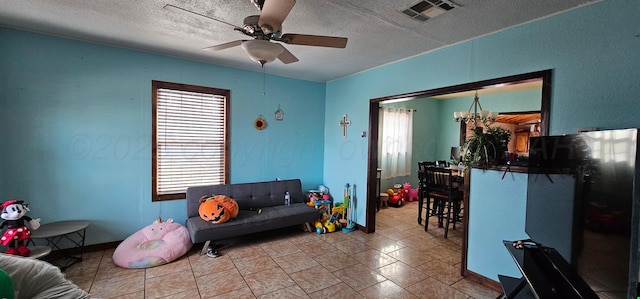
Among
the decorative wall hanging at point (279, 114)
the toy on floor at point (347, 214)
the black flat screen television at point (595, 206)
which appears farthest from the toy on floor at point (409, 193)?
the black flat screen television at point (595, 206)

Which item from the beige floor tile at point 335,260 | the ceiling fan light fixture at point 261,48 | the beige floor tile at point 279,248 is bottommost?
the beige floor tile at point 335,260

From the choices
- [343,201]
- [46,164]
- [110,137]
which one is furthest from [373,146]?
[46,164]

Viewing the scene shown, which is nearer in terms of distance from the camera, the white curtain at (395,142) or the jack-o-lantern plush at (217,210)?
the jack-o-lantern plush at (217,210)

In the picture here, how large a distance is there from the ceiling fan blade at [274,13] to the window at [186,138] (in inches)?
90.1

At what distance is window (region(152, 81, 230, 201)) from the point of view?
11.1 feet

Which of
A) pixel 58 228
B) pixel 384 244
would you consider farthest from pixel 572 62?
pixel 58 228

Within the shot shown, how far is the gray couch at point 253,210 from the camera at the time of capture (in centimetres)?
305

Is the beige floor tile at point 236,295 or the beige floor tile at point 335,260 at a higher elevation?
the beige floor tile at point 335,260

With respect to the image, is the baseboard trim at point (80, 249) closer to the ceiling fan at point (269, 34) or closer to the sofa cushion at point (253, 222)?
the sofa cushion at point (253, 222)

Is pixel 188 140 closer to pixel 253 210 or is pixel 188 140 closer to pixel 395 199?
pixel 253 210

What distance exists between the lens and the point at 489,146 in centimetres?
232

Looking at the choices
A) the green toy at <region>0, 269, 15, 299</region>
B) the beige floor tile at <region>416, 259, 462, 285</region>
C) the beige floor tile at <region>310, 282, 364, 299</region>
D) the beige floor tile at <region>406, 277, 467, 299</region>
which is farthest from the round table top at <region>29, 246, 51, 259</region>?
the beige floor tile at <region>416, 259, 462, 285</region>

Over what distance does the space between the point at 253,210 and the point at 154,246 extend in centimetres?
121

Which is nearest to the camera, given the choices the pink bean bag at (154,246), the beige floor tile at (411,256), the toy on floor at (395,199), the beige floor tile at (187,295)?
the beige floor tile at (187,295)
